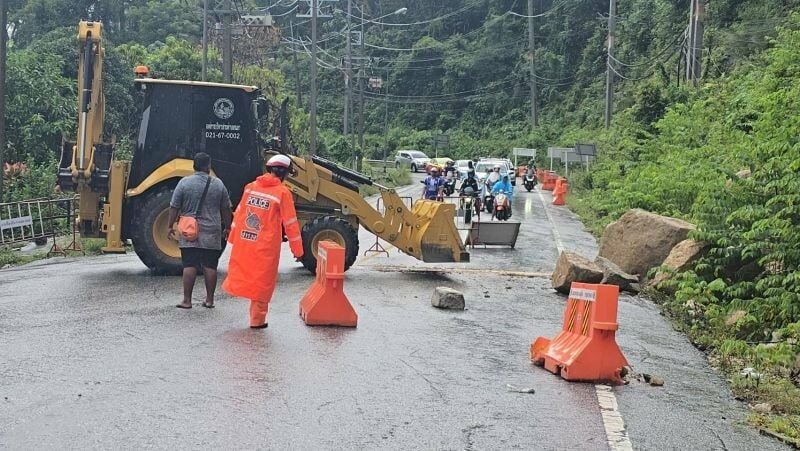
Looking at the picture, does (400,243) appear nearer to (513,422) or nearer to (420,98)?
(513,422)

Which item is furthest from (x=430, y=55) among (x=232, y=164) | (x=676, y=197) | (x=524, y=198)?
(x=232, y=164)

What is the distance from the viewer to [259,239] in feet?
32.8

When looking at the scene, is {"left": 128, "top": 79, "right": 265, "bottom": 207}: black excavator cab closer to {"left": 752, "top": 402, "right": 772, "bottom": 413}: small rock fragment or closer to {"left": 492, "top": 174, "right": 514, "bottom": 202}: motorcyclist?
{"left": 752, "top": 402, "right": 772, "bottom": 413}: small rock fragment

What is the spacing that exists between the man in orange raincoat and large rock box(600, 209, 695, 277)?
7768 mm

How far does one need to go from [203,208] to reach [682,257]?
7284 millimetres

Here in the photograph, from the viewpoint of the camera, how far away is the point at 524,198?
151 feet

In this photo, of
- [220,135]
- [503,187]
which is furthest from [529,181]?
[220,135]

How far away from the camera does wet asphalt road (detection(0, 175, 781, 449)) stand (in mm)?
6320

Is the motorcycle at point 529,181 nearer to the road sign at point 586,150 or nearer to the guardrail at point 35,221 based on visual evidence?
the road sign at point 586,150

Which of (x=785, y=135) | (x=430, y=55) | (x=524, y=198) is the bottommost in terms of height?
(x=524, y=198)

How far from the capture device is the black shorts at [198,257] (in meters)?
10.9

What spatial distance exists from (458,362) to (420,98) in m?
88.7

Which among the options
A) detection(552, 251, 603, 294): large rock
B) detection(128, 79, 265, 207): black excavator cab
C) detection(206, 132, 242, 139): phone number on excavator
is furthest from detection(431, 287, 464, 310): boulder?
detection(206, 132, 242, 139): phone number on excavator

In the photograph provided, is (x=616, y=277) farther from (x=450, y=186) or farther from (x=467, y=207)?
(x=450, y=186)
